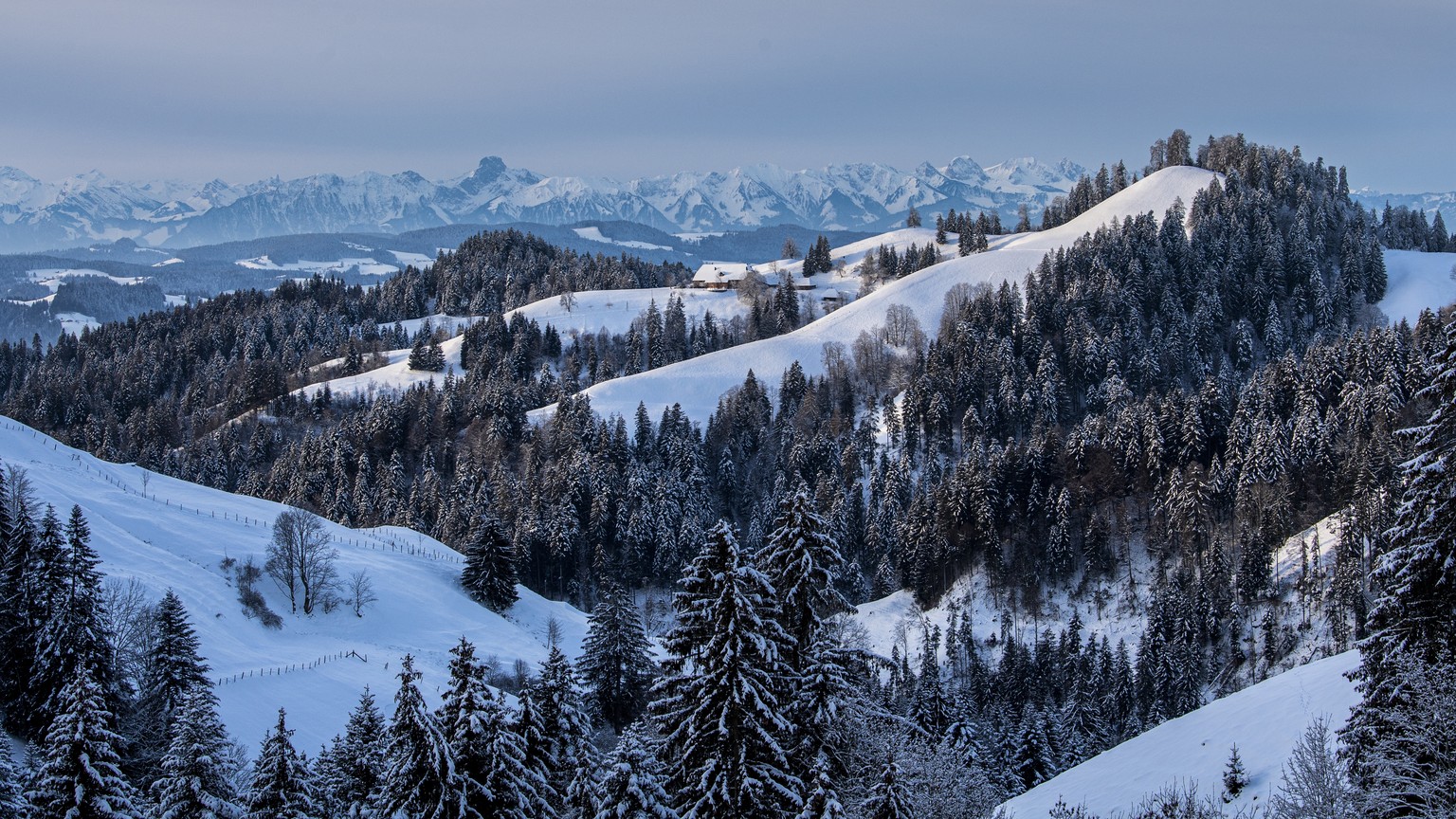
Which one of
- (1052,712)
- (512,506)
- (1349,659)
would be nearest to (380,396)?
(512,506)

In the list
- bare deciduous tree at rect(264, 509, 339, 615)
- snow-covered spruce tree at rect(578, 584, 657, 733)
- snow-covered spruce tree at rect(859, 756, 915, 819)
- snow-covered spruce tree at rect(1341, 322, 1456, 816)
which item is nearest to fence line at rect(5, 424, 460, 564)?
bare deciduous tree at rect(264, 509, 339, 615)

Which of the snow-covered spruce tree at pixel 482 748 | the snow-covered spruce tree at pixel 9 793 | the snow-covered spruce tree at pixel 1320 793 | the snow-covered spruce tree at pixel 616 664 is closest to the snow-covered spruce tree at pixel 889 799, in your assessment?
the snow-covered spruce tree at pixel 1320 793

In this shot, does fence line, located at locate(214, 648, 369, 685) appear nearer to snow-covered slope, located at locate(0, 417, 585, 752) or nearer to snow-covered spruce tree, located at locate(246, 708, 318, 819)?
snow-covered slope, located at locate(0, 417, 585, 752)

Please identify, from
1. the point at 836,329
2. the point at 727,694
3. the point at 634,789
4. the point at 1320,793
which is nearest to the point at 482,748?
the point at 634,789

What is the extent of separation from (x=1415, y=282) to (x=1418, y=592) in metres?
165

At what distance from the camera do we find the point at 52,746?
2461cm

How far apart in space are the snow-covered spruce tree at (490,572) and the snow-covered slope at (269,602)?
4.45 ft

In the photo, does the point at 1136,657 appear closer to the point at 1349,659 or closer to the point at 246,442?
the point at 1349,659

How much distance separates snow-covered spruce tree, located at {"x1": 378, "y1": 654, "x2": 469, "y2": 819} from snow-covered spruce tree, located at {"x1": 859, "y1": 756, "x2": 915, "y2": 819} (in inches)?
412

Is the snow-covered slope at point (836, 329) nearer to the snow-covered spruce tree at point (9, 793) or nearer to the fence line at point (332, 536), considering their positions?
the fence line at point (332, 536)

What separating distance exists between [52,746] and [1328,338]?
156447mm

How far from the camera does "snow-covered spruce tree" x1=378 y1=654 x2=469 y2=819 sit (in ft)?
76.5

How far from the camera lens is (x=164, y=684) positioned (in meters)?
36.8

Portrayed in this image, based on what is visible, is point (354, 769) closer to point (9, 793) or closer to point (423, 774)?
point (9, 793)
